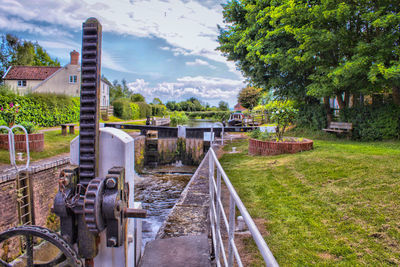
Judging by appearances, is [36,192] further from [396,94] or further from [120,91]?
[120,91]

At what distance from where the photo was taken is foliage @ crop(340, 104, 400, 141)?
999 cm

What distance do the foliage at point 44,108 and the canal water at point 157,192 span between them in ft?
24.3

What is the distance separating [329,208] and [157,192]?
6014mm

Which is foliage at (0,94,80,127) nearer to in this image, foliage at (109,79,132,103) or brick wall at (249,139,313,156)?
brick wall at (249,139,313,156)

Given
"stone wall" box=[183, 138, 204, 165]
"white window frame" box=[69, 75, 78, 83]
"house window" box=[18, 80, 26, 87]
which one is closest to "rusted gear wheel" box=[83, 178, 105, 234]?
"stone wall" box=[183, 138, 204, 165]

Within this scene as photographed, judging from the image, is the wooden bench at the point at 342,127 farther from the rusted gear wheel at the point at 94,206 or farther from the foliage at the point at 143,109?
the foliage at the point at 143,109

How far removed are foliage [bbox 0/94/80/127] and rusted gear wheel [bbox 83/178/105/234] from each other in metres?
13.5

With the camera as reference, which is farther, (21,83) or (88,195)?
(21,83)

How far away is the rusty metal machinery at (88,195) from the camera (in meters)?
1.18

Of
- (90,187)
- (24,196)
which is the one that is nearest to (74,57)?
(24,196)

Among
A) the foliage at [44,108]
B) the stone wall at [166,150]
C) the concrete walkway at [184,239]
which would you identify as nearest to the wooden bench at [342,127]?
the stone wall at [166,150]

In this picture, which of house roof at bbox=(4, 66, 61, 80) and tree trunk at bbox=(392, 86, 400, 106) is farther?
house roof at bbox=(4, 66, 61, 80)

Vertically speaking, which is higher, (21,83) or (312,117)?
(21,83)

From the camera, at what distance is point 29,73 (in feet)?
98.5
